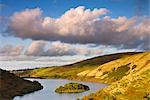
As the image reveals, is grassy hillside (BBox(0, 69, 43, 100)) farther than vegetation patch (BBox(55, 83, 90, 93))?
No

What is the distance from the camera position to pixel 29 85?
655ft

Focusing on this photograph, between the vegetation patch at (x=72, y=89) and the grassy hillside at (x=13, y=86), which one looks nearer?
the grassy hillside at (x=13, y=86)

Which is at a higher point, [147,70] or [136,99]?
[147,70]

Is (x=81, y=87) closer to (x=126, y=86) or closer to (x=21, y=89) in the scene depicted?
(x=21, y=89)

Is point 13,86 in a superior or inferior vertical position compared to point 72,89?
superior

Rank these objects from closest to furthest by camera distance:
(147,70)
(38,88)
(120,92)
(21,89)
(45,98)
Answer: (120,92) → (147,70) → (45,98) → (21,89) → (38,88)

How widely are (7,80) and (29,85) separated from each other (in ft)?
61.5

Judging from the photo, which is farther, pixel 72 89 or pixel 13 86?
pixel 72 89

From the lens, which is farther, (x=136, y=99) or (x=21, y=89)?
(x=21, y=89)

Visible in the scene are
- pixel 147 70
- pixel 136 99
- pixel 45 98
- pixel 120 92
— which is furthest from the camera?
pixel 45 98

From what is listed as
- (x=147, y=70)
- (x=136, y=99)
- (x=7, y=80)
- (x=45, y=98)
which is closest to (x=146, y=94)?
(x=136, y=99)

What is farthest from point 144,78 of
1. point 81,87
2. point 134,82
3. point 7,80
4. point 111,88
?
point 7,80

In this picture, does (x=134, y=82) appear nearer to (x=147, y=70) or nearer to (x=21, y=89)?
(x=147, y=70)

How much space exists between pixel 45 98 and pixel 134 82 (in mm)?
45411
